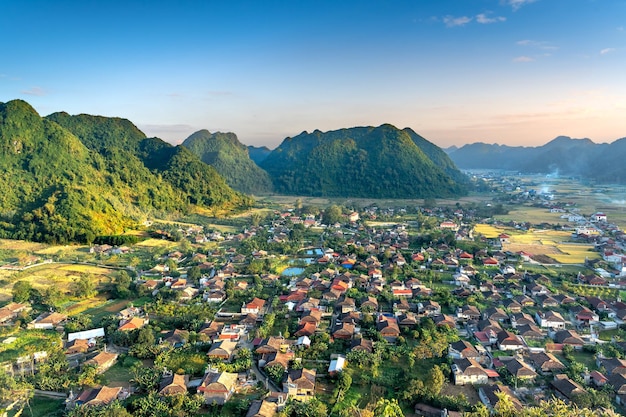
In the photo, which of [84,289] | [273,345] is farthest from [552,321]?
[84,289]

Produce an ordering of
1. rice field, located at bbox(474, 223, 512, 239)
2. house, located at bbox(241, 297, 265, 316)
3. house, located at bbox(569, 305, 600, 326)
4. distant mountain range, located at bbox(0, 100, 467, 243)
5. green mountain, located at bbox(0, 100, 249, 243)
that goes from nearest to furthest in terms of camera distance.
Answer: house, located at bbox(569, 305, 600, 326) → house, located at bbox(241, 297, 265, 316) → green mountain, located at bbox(0, 100, 249, 243) → distant mountain range, located at bbox(0, 100, 467, 243) → rice field, located at bbox(474, 223, 512, 239)

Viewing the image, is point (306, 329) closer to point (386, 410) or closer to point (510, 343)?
point (386, 410)

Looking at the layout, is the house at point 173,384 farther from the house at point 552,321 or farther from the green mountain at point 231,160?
the green mountain at point 231,160

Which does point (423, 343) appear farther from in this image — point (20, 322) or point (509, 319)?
point (20, 322)

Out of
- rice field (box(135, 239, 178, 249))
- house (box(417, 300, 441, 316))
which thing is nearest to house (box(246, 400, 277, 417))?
house (box(417, 300, 441, 316))

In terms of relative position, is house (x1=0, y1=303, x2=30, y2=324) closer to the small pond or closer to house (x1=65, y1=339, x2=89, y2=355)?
house (x1=65, y1=339, x2=89, y2=355)

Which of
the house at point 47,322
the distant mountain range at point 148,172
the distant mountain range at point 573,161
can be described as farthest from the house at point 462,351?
the distant mountain range at point 573,161
